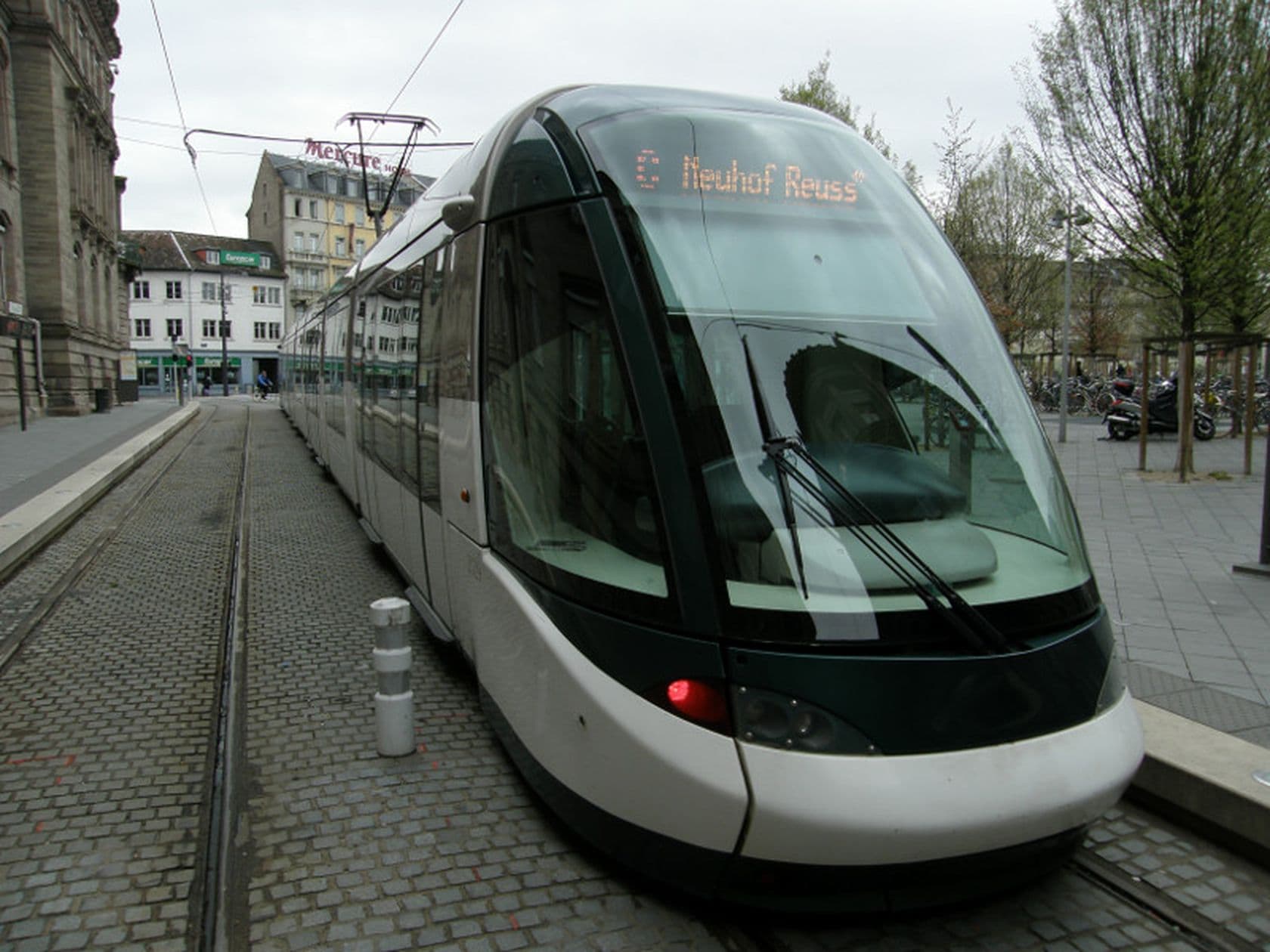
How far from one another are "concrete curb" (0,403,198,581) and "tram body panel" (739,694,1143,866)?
726cm

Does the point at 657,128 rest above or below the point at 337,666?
above

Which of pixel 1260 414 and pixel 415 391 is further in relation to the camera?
pixel 1260 414

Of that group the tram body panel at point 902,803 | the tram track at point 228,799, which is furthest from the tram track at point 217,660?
the tram body panel at point 902,803

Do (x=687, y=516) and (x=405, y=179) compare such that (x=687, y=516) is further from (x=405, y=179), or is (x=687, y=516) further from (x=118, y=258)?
(x=405, y=179)

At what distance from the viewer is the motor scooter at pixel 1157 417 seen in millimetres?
20188

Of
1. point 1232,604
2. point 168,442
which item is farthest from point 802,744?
point 168,442

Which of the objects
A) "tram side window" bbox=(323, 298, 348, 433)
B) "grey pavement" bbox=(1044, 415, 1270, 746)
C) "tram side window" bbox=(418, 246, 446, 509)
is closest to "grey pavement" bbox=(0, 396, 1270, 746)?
"grey pavement" bbox=(1044, 415, 1270, 746)

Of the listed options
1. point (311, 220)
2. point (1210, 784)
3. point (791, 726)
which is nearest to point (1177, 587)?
point (1210, 784)

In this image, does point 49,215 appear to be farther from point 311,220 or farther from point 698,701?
point 311,220

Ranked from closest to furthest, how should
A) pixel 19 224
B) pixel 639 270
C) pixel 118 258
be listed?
pixel 639 270
pixel 19 224
pixel 118 258

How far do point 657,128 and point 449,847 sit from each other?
2.67m

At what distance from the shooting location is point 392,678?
4.15 metres

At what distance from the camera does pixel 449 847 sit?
341 centimetres

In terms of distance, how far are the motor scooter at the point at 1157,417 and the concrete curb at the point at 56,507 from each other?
19.1 metres
